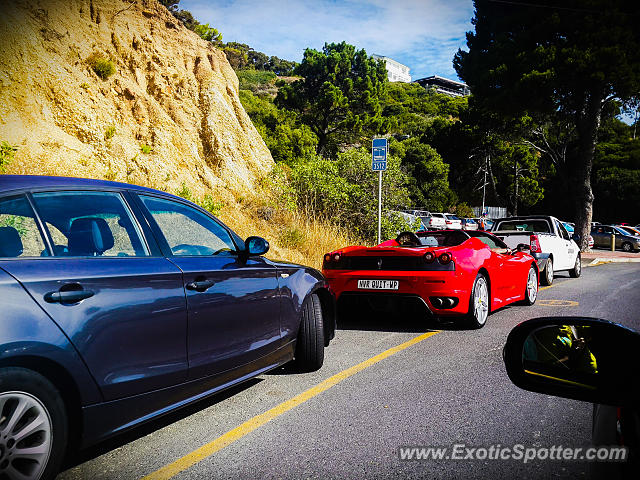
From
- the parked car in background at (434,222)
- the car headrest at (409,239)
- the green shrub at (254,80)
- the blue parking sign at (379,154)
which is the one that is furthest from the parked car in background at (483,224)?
the green shrub at (254,80)

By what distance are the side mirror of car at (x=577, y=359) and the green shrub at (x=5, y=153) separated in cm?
1208

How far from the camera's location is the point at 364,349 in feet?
19.0

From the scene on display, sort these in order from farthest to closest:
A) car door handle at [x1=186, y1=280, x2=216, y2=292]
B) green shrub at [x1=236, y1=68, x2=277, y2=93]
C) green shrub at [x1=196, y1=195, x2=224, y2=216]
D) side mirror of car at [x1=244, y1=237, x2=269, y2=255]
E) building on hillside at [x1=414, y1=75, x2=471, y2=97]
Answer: building on hillside at [x1=414, y1=75, x2=471, y2=97] < green shrub at [x1=236, y1=68, x2=277, y2=93] < green shrub at [x1=196, y1=195, x2=224, y2=216] < side mirror of car at [x1=244, y1=237, x2=269, y2=255] < car door handle at [x1=186, y1=280, x2=216, y2=292]

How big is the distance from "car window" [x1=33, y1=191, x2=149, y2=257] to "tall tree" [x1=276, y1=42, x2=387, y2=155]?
3707 cm

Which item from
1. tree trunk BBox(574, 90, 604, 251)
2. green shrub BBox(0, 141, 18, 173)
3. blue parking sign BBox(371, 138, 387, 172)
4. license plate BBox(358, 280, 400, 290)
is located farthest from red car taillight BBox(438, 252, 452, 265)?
tree trunk BBox(574, 90, 604, 251)

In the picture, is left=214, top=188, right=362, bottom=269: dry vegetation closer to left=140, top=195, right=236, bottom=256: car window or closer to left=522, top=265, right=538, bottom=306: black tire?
left=522, top=265, right=538, bottom=306: black tire

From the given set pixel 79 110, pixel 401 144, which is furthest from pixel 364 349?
Answer: pixel 401 144

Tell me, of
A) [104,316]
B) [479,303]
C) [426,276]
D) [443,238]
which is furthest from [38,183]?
[443,238]

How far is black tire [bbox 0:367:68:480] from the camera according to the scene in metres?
2.18

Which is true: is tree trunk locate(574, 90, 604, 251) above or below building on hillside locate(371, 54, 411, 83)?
below

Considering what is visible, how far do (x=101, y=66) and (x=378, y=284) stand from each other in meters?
13.5

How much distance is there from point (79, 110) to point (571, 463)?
15038 mm

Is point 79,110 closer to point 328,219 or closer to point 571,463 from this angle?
point 328,219

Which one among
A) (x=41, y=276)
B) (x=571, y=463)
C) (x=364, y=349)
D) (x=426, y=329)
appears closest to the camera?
(x=41, y=276)
